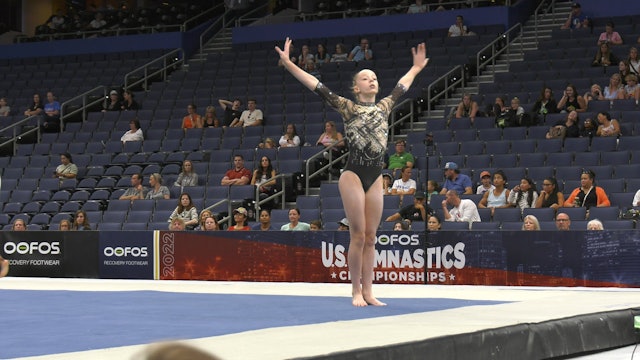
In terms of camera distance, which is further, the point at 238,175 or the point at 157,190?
the point at 157,190

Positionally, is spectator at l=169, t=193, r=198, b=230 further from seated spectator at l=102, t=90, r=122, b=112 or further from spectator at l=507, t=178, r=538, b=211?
seated spectator at l=102, t=90, r=122, b=112

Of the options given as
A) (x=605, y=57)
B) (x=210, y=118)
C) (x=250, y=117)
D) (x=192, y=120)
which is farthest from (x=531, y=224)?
(x=192, y=120)

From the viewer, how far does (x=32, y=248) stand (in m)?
15.6

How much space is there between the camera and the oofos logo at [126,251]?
1502cm

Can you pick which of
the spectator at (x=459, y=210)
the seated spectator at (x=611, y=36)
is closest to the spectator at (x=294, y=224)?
the spectator at (x=459, y=210)

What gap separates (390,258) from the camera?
13.3m

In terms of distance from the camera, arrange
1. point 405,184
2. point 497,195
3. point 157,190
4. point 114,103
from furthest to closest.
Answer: point 114,103, point 157,190, point 405,184, point 497,195

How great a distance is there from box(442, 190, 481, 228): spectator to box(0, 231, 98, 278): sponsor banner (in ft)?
16.8

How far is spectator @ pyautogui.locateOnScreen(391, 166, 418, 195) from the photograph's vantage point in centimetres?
1505

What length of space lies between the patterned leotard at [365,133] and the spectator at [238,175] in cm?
970

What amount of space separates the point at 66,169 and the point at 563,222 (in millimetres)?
10123

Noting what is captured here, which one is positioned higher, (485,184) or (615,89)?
(615,89)

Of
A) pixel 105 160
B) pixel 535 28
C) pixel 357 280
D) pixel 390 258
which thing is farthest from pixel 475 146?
pixel 357 280

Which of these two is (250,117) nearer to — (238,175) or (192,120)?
(192,120)
